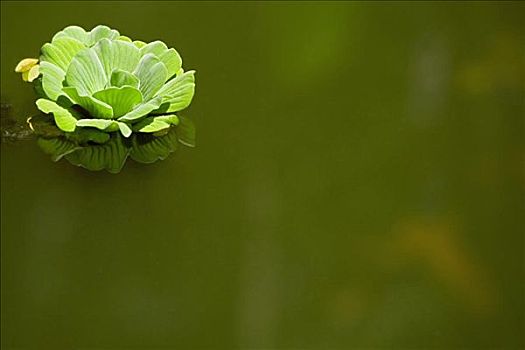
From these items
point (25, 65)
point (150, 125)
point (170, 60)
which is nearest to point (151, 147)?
point (150, 125)

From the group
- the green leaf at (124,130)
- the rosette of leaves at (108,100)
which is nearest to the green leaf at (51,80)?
the rosette of leaves at (108,100)

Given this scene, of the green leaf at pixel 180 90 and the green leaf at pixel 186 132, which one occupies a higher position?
the green leaf at pixel 180 90

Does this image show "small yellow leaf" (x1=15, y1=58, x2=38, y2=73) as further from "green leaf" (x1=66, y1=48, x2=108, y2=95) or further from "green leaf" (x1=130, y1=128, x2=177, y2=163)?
"green leaf" (x1=130, y1=128, x2=177, y2=163)

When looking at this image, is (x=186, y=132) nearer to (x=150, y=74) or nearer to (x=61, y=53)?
(x=150, y=74)

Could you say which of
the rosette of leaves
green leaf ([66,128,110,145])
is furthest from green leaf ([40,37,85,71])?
green leaf ([66,128,110,145])

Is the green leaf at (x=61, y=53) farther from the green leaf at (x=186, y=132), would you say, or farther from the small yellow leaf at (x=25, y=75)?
the green leaf at (x=186, y=132)

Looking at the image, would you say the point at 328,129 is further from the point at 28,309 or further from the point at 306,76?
the point at 28,309

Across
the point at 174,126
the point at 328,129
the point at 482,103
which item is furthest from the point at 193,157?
the point at 482,103
